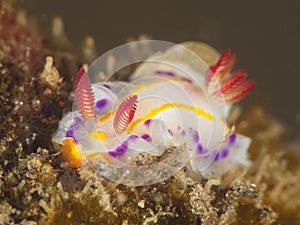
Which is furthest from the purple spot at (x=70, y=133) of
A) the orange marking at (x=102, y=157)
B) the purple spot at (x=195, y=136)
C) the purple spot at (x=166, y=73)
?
the purple spot at (x=166, y=73)

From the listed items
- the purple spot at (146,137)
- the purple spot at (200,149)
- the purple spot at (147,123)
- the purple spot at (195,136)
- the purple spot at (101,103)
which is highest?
the purple spot at (101,103)

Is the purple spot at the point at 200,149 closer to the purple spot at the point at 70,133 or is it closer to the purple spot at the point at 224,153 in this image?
the purple spot at the point at 224,153

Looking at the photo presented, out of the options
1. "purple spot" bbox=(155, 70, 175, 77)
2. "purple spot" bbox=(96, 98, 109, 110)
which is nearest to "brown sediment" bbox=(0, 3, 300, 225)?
"purple spot" bbox=(96, 98, 109, 110)

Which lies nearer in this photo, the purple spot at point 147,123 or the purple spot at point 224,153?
the purple spot at point 147,123

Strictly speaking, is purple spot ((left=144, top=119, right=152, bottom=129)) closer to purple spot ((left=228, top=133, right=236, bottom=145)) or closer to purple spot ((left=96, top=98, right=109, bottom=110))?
purple spot ((left=96, top=98, right=109, bottom=110))

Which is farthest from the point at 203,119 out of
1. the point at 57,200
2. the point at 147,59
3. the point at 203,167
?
the point at 57,200

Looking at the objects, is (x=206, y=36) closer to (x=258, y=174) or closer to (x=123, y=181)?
(x=258, y=174)
